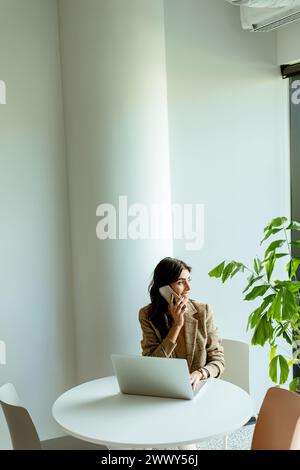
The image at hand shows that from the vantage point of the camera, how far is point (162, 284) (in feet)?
10.3

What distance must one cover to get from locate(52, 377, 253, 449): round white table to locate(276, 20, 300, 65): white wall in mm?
2244

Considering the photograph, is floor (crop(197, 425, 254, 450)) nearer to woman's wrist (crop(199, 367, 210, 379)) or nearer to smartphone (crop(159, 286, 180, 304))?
woman's wrist (crop(199, 367, 210, 379))

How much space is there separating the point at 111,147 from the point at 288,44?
1.48 m

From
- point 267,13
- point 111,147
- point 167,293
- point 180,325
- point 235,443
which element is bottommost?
point 235,443

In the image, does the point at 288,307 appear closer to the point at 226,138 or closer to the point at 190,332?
the point at 190,332

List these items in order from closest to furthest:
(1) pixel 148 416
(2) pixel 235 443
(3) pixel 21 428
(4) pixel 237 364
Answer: (3) pixel 21 428 → (1) pixel 148 416 → (4) pixel 237 364 → (2) pixel 235 443

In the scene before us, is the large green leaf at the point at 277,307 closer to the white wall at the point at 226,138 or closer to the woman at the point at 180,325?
the woman at the point at 180,325

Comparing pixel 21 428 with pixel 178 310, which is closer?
pixel 21 428

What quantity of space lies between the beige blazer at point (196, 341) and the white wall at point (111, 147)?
384 millimetres

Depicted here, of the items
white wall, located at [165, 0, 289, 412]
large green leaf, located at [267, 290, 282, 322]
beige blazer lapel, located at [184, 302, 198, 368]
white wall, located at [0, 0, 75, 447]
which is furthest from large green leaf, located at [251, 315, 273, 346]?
white wall, located at [0, 0, 75, 447]

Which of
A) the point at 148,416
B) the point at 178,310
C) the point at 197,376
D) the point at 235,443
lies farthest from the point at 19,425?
the point at 235,443

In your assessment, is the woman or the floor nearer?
the woman

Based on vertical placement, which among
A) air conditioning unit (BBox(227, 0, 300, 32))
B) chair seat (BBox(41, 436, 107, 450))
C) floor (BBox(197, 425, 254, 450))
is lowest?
floor (BBox(197, 425, 254, 450))

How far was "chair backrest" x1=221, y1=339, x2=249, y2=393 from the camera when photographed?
3.25m
